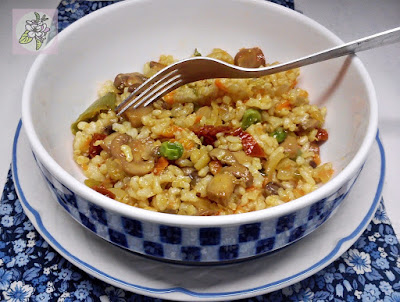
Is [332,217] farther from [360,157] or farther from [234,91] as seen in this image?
[234,91]

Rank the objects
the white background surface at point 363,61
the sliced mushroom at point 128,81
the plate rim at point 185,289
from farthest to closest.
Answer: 1. the white background surface at point 363,61
2. the sliced mushroom at point 128,81
3. the plate rim at point 185,289

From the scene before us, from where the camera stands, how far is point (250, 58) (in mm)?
2424

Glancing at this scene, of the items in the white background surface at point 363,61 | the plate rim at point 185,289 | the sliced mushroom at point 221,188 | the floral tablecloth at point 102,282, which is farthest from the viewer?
the white background surface at point 363,61

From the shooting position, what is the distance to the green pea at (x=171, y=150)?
2.03 metres

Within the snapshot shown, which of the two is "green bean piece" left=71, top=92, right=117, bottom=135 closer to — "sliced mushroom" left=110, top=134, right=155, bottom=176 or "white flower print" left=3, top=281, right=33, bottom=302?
"sliced mushroom" left=110, top=134, right=155, bottom=176

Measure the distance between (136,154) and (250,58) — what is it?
2.43ft

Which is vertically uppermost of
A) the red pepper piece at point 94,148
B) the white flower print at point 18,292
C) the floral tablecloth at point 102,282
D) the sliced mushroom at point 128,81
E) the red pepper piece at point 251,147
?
the red pepper piece at point 251,147

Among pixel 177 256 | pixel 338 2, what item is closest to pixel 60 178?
pixel 177 256

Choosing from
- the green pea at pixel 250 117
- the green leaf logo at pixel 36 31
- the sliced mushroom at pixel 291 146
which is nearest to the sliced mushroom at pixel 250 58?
the green pea at pixel 250 117

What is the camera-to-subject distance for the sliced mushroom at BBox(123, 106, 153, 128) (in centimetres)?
224

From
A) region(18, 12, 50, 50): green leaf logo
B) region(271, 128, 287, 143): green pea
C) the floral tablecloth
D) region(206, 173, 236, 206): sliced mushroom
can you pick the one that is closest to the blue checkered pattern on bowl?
region(206, 173, 236, 206): sliced mushroom

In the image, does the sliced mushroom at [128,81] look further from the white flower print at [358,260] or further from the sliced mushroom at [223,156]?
the white flower print at [358,260]

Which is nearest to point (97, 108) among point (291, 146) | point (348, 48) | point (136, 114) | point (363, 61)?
point (136, 114)

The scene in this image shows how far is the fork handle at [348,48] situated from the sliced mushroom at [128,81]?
50 centimetres
